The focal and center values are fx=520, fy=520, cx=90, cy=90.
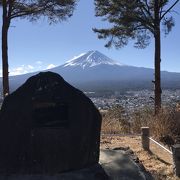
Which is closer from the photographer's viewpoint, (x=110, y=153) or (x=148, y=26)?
(x=110, y=153)

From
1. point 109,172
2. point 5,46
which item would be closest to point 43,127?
point 109,172

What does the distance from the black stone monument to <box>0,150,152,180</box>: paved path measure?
0.08 m

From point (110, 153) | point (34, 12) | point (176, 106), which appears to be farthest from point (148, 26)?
point (110, 153)

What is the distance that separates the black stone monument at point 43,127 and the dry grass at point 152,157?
2.36 m

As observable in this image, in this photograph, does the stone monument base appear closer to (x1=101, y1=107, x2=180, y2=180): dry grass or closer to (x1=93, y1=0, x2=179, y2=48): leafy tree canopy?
(x1=101, y1=107, x2=180, y2=180): dry grass

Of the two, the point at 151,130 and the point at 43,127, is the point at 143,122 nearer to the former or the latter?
the point at 151,130

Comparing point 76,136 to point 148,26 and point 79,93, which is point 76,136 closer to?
point 79,93

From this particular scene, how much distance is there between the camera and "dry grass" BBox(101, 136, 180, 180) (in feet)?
25.6

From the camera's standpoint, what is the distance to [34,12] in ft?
60.4

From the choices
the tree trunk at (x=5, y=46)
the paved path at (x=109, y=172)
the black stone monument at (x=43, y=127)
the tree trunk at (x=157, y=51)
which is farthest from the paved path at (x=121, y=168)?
the tree trunk at (x=157, y=51)

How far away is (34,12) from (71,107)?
1356 centimetres

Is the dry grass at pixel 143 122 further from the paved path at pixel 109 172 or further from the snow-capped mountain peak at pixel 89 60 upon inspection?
the snow-capped mountain peak at pixel 89 60

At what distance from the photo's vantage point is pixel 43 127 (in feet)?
17.1

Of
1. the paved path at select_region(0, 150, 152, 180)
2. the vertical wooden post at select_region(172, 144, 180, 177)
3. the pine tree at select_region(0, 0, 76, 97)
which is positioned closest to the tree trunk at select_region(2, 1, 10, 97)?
the pine tree at select_region(0, 0, 76, 97)
